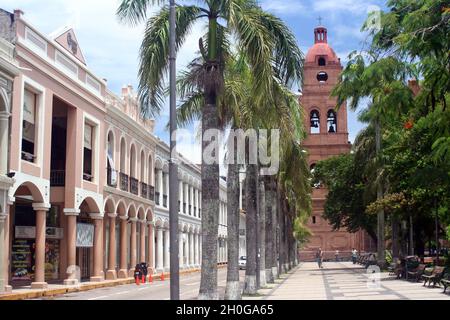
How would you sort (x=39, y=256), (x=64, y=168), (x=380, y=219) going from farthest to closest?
(x=380, y=219) < (x=64, y=168) < (x=39, y=256)

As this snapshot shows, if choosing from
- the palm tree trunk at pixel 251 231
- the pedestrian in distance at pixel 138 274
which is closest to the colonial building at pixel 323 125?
the pedestrian in distance at pixel 138 274

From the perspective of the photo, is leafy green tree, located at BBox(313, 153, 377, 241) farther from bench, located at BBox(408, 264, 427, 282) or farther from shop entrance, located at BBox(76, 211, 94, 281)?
shop entrance, located at BBox(76, 211, 94, 281)

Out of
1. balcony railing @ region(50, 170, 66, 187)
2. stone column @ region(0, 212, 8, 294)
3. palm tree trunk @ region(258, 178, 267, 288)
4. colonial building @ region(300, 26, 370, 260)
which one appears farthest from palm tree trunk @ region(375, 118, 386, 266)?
colonial building @ region(300, 26, 370, 260)

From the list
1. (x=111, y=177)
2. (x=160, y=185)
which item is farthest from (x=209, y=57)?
(x=160, y=185)

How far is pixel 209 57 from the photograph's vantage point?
17.4 m

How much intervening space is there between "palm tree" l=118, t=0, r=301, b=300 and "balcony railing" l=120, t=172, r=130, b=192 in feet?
67.1

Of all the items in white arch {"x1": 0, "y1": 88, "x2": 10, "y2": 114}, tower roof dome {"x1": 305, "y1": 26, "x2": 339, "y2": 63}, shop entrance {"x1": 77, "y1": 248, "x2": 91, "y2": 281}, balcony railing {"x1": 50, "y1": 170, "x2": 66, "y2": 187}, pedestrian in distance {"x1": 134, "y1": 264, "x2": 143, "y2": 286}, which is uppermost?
tower roof dome {"x1": 305, "y1": 26, "x2": 339, "y2": 63}

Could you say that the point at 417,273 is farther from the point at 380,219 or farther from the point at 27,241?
the point at 27,241

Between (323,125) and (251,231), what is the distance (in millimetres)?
60294

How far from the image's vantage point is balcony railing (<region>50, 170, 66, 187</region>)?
31.8 meters

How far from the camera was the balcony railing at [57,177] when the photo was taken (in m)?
31.8

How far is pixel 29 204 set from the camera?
3172cm

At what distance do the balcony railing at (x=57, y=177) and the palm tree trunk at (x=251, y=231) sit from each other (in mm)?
10697

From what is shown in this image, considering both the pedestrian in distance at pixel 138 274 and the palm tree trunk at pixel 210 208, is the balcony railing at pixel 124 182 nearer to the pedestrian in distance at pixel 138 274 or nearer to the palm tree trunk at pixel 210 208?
the pedestrian in distance at pixel 138 274
